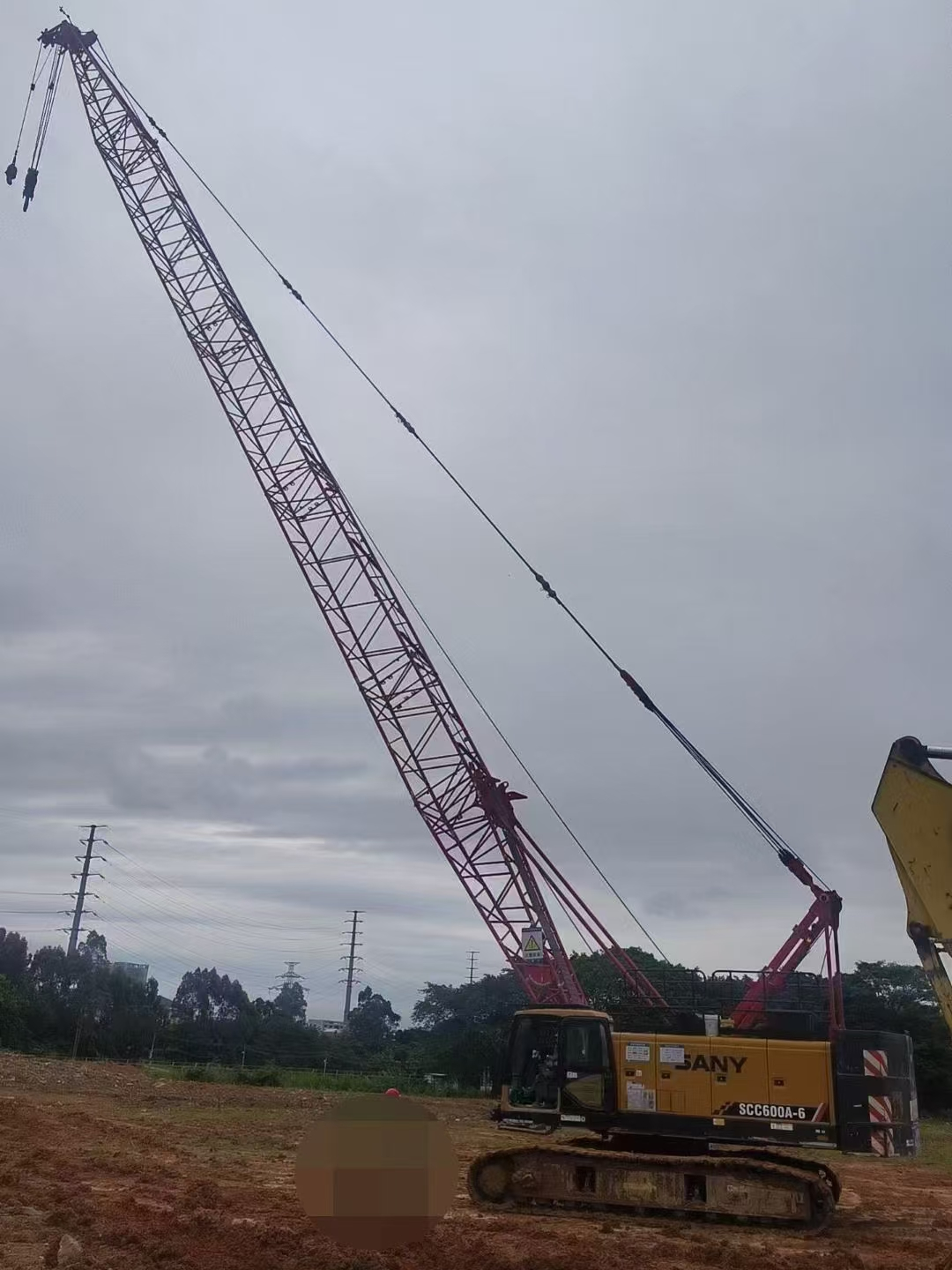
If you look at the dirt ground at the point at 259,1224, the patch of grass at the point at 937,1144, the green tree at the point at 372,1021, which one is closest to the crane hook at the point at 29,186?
the dirt ground at the point at 259,1224

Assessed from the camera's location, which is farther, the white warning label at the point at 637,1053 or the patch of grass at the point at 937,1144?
the patch of grass at the point at 937,1144

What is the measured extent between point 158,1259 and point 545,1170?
5660mm

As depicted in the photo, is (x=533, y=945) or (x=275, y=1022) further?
(x=275, y=1022)

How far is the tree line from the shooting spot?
4253cm

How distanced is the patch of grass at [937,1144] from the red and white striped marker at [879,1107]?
38.3 feet

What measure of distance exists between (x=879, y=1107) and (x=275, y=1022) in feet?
195

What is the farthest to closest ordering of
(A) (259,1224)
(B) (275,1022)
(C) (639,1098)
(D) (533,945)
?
1. (B) (275,1022)
2. (D) (533,945)
3. (C) (639,1098)
4. (A) (259,1224)

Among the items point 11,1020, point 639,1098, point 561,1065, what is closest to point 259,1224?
point 561,1065

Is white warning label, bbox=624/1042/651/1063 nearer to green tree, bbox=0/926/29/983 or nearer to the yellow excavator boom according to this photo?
the yellow excavator boom

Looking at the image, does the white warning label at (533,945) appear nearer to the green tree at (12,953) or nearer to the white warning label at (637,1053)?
the white warning label at (637,1053)

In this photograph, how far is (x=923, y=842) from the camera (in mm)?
7055

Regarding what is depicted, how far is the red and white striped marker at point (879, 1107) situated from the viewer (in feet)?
41.9

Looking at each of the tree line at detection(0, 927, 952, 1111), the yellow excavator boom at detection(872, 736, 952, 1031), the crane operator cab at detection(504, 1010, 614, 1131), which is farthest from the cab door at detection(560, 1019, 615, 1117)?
the tree line at detection(0, 927, 952, 1111)

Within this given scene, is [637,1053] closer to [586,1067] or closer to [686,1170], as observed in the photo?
[586,1067]
